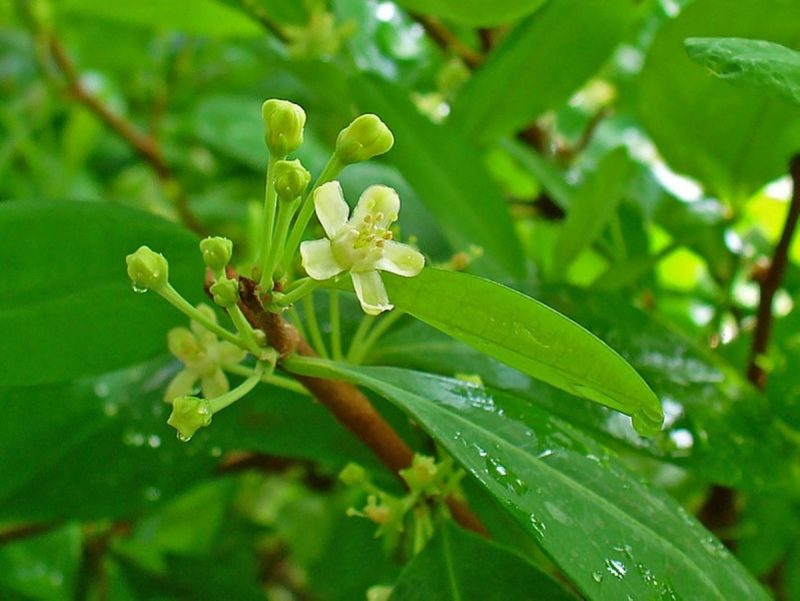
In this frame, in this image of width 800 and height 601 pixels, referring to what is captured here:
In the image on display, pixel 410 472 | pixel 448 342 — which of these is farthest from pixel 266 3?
pixel 410 472

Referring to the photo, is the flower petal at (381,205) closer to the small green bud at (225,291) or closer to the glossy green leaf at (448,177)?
the small green bud at (225,291)

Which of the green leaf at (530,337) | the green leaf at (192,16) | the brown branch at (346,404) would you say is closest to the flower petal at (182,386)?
the brown branch at (346,404)

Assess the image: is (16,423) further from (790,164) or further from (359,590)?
(790,164)

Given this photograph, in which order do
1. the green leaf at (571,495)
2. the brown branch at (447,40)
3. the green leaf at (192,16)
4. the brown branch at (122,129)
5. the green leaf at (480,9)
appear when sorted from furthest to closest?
1. the brown branch at (122,129)
2. the green leaf at (192,16)
3. the brown branch at (447,40)
4. the green leaf at (480,9)
5. the green leaf at (571,495)

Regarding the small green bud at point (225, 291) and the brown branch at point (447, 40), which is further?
the brown branch at point (447, 40)

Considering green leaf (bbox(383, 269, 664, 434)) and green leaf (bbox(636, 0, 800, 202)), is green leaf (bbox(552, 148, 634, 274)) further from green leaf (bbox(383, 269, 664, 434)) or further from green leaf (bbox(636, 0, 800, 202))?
green leaf (bbox(383, 269, 664, 434))

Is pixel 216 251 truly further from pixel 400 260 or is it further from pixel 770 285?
pixel 770 285
